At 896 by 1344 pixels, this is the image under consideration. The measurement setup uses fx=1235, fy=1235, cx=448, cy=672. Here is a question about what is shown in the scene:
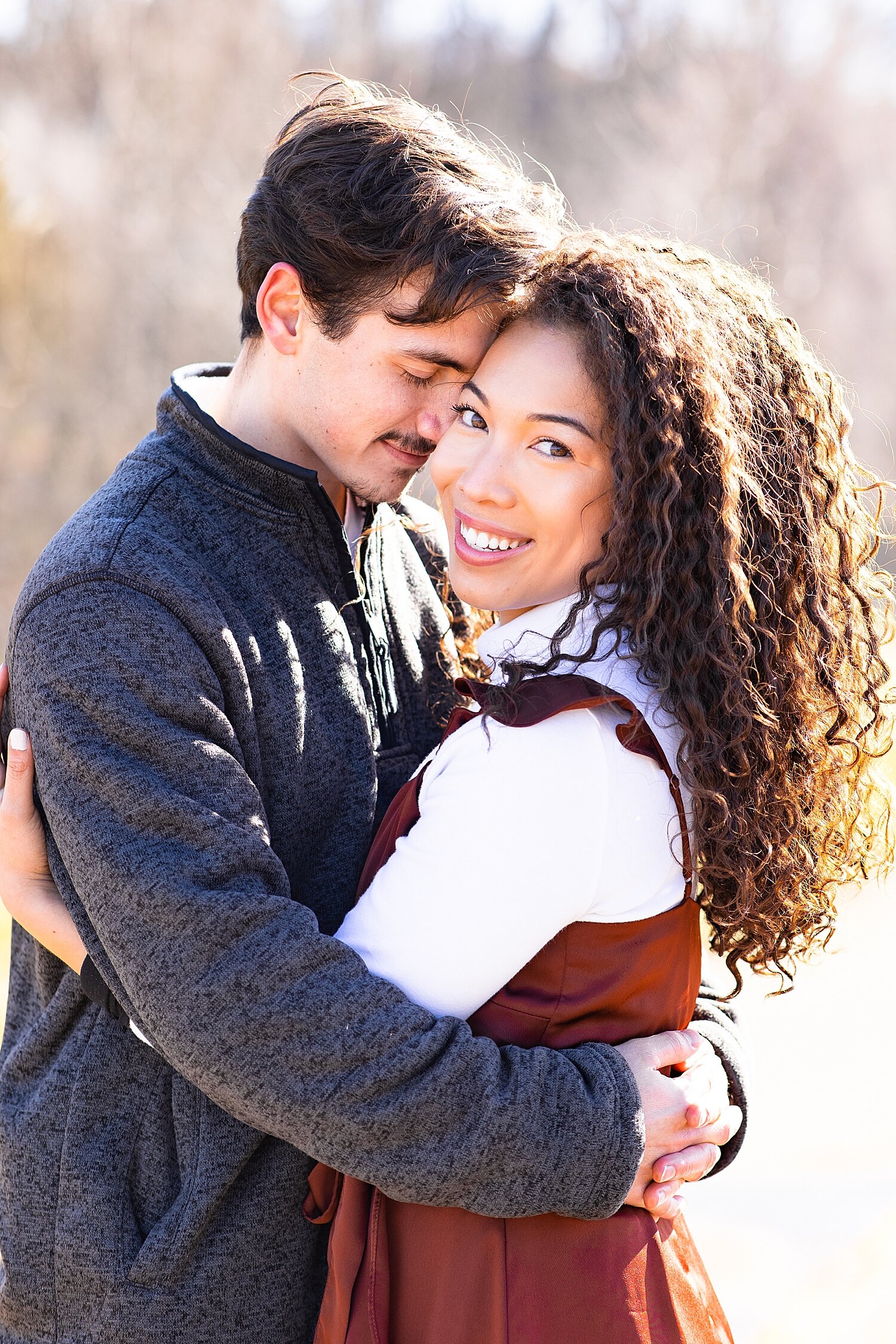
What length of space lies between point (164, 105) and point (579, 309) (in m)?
13.1

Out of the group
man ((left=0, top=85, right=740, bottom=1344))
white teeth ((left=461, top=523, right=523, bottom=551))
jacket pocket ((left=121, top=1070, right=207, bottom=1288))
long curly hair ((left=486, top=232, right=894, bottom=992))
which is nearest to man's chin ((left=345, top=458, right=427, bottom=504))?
man ((left=0, top=85, right=740, bottom=1344))

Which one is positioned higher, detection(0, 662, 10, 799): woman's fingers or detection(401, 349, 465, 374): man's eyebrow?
detection(401, 349, 465, 374): man's eyebrow

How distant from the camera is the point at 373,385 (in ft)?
5.90

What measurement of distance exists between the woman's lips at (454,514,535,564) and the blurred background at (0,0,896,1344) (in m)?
1.92

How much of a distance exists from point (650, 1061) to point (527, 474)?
28.9 inches

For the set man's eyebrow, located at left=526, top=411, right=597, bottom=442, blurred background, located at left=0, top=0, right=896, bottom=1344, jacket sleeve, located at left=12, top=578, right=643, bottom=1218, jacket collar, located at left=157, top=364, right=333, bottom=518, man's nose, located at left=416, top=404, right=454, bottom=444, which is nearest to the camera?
jacket sleeve, located at left=12, top=578, right=643, bottom=1218

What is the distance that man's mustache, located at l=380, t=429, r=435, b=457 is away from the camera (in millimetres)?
1852

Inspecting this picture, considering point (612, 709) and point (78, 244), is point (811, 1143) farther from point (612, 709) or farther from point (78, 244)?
point (78, 244)

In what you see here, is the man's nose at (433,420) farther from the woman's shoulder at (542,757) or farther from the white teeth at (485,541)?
the woman's shoulder at (542,757)

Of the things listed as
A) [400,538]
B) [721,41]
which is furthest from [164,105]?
[400,538]

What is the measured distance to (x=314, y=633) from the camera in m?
1.72

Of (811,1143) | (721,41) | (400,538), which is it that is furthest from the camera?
(721,41)

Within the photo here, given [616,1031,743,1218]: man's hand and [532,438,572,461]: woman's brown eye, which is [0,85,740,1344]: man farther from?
[532,438,572,461]: woman's brown eye

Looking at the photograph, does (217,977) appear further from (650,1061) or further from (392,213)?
(392,213)
